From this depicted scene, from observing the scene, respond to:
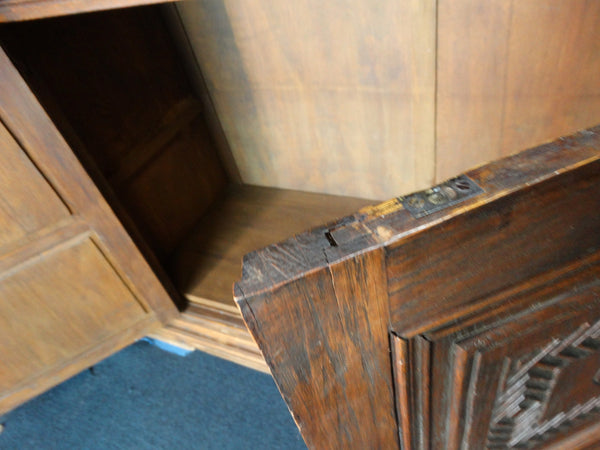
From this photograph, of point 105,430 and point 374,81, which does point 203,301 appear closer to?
point 105,430


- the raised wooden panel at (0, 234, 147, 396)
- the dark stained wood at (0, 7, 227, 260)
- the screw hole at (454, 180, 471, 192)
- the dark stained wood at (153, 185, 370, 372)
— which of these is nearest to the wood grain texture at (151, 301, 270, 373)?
the dark stained wood at (153, 185, 370, 372)

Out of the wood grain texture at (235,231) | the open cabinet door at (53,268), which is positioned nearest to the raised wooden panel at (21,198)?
the open cabinet door at (53,268)

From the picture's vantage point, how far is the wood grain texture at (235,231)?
129 centimetres

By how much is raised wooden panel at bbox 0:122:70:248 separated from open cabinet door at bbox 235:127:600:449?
76 centimetres

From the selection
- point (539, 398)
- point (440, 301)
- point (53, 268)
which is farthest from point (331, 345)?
point (53, 268)

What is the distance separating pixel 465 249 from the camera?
350 mm

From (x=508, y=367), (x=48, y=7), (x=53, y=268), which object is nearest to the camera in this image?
(x=508, y=367)

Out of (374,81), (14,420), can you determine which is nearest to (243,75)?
(374,81)

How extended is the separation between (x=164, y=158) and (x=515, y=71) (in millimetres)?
1027

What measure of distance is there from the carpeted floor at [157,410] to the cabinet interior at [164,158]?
3.7 inches

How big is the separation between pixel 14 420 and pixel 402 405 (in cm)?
144

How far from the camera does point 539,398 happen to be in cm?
53

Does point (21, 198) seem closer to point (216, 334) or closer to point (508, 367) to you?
point (216, 334)

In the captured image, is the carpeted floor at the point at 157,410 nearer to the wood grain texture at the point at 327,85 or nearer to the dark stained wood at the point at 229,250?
the dark stained wood at the point at 229,250
